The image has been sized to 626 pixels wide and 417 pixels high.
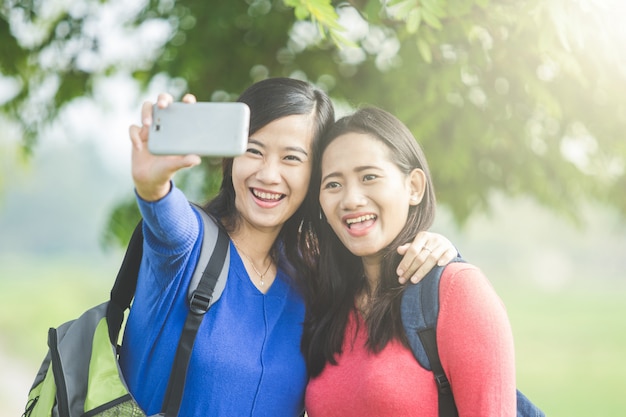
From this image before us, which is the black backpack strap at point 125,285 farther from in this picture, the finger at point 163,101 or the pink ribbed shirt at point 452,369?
the pink ribbed shirt at point 452,369

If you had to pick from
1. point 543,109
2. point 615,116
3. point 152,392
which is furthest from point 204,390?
point 615,116

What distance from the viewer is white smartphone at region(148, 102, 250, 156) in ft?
6.39

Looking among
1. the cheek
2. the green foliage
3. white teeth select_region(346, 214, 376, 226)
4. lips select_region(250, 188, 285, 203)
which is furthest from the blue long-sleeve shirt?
the green foliage

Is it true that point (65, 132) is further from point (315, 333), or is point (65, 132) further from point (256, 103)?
point (315, 333)

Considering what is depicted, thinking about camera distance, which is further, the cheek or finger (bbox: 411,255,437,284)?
the cheek

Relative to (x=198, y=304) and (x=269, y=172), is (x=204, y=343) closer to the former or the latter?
(x=198, y=304)

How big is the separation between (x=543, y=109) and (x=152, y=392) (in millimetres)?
3653

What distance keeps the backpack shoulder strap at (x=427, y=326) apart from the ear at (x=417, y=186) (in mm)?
371

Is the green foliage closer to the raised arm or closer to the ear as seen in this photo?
the ear

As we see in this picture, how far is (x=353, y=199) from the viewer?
266 cm

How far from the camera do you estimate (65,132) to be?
545cm

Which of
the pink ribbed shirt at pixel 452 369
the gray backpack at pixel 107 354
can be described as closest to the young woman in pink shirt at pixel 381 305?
the pink ribbed shirt at pixel 452 369

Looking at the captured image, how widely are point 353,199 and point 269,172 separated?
0.35m

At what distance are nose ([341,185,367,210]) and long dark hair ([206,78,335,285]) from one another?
0.87 feet
